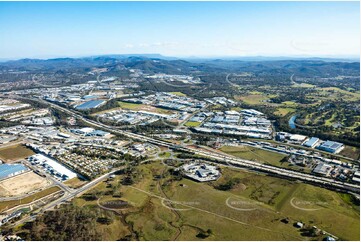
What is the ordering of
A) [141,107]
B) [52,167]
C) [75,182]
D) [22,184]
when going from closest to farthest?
[22,184], [75,182], [52,167], [141,107]

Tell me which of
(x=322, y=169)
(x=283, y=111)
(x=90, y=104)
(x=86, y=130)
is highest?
(x=90, y=104)

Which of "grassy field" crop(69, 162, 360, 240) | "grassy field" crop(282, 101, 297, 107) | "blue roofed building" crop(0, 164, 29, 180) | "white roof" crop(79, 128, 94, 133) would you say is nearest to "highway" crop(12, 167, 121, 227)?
"grassy field" crop(69, 162, 360, 240)

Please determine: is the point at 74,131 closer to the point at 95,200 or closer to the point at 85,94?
the point at 95,200

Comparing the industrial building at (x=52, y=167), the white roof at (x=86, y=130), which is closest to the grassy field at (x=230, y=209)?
the industrial building at (x=52, y=167)

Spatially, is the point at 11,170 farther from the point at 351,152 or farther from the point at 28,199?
the point at 351,152

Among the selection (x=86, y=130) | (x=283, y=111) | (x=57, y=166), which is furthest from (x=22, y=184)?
(x=283, y=111)

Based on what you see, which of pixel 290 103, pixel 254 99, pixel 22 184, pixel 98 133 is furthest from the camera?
pixel 254 99

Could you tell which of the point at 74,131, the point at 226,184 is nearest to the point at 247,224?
the point at 226,184
